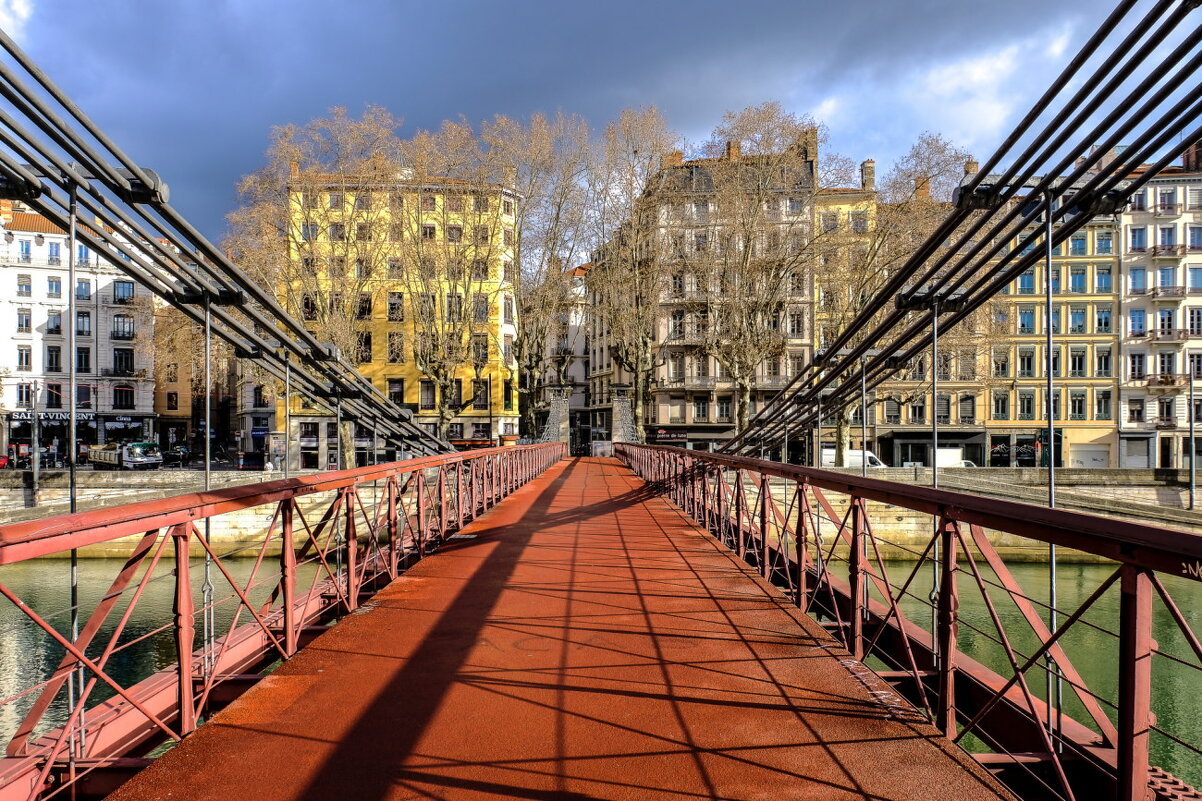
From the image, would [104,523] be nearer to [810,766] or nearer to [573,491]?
[810,766]

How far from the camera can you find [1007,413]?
3881 centimetres

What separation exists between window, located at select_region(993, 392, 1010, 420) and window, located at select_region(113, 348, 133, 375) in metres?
49.2

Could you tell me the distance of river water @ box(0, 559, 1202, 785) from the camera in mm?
9102

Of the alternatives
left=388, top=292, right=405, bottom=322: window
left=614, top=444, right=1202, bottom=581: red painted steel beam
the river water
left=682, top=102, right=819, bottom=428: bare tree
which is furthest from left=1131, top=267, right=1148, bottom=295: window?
left=614, top=444, right=1202, bottom=581: red painted steel beam

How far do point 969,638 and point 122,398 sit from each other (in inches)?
1886

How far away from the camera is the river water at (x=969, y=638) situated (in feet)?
29.9

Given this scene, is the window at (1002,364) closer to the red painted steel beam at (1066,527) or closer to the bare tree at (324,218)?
the bare tree at (324,218)

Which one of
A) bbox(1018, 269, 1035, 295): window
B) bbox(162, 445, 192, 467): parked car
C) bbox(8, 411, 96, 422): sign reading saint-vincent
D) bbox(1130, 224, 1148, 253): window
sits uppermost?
bbox(1130, 224, 1148, 253): window

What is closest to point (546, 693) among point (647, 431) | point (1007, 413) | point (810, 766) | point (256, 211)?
point (810, 766)

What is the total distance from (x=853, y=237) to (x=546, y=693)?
2576 cm

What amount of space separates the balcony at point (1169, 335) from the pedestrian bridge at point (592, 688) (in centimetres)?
4255

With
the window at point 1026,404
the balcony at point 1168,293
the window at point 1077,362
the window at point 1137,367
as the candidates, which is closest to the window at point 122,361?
the window at point 1026,404

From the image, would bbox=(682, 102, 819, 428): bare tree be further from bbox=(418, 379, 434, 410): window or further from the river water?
bbox=(418, 379, 434, 410): window

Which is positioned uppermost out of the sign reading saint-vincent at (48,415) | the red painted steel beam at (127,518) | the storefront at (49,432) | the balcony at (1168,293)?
the balcony at (1168,293)
